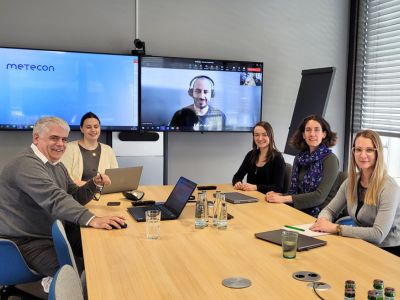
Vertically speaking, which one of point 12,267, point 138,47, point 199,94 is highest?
point 138,47

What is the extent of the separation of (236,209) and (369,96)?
9.50ft

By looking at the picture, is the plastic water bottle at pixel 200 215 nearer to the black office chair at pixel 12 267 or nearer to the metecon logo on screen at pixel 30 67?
the black office chair at pixel 12 267

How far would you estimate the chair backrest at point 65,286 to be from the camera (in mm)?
1041

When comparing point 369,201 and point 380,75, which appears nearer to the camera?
point 369,201

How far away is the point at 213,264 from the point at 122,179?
5.01ft

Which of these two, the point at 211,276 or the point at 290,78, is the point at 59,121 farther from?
the point at 290,78

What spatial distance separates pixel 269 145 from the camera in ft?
11.7

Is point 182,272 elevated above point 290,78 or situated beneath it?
situated beneath

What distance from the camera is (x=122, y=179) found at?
3.00m

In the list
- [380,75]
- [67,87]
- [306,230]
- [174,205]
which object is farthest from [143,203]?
[380,75]

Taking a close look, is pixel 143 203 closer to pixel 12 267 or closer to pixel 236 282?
pixel 12 267

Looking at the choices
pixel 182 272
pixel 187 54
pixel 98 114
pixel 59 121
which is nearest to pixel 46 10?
pixel 98 114

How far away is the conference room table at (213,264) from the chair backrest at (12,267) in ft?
1.24

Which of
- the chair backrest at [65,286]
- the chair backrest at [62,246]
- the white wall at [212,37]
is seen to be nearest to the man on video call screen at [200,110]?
the white wall at [212,37]
